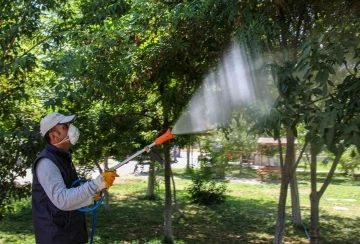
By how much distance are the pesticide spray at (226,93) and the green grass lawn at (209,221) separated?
3.17m

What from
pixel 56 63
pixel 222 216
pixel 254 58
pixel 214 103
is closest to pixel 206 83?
pixel 214 103

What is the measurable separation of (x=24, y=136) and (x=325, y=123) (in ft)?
11.0

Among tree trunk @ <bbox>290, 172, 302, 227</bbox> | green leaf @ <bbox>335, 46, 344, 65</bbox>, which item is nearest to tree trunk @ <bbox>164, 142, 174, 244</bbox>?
tree trunk @ <bbox>290, 172, 302, 227</bbox>

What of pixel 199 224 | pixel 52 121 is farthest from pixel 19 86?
pixel 199 224

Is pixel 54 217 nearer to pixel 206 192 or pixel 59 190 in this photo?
pixel 59 190

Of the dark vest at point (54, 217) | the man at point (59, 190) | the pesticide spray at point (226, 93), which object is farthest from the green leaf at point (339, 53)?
the dark vest at point (54, 217)

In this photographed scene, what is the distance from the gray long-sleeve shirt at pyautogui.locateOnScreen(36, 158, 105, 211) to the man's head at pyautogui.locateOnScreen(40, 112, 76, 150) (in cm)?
20

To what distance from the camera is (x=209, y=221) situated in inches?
391

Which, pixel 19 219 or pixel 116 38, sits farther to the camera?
pixel 19 219

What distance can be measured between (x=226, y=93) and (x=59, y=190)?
299cm

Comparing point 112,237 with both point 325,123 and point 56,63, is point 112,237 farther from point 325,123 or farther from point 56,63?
point 325,123

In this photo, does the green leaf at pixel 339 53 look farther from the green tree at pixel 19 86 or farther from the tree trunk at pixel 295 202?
the tree trunk at pixel 295 202

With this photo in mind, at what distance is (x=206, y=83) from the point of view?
5.21m

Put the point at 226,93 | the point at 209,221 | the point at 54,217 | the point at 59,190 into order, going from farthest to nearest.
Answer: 1. the point at 209,221
2. the point at 226,93
3. the point at 54,217
4. the point at 59,190
